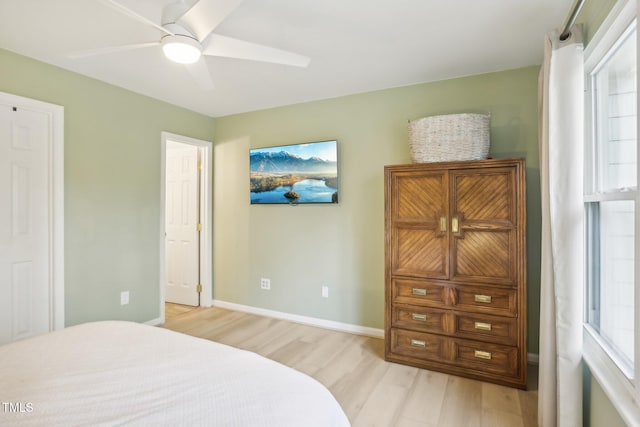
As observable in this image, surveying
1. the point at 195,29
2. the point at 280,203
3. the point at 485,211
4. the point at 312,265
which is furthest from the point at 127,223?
the point at 485,211

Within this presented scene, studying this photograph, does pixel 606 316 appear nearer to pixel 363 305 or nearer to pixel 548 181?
pixel 548 181

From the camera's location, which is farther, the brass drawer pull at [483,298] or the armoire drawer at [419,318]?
the armoire drawer at [419,318]

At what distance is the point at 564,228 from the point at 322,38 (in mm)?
1867

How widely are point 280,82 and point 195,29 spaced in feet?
5.09

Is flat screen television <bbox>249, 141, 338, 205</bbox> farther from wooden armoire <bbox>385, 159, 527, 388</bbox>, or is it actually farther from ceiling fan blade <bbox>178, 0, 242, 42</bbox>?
ceiling fan blade <bbox>178, 0, 242, 42</bbox>

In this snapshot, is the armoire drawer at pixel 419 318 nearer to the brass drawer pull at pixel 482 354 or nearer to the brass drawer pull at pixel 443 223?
the brass drawer pull at pixel 482 354

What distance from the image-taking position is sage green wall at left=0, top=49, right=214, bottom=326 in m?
2.70

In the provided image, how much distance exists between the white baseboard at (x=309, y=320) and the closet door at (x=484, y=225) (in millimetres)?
1163

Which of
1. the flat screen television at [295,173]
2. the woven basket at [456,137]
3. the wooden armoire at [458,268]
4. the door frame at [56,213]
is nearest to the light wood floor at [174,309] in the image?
the door frame at [56,213]

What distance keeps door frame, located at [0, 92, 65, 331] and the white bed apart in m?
1.46

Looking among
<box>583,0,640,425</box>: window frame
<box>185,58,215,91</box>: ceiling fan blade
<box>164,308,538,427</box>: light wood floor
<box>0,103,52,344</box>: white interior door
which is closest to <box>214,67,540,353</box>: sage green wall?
<box>164,308,538,427</box>: light wood floor

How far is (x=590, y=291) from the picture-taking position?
1.76 m

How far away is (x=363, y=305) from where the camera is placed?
3.24m

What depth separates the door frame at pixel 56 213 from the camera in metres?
2.62
